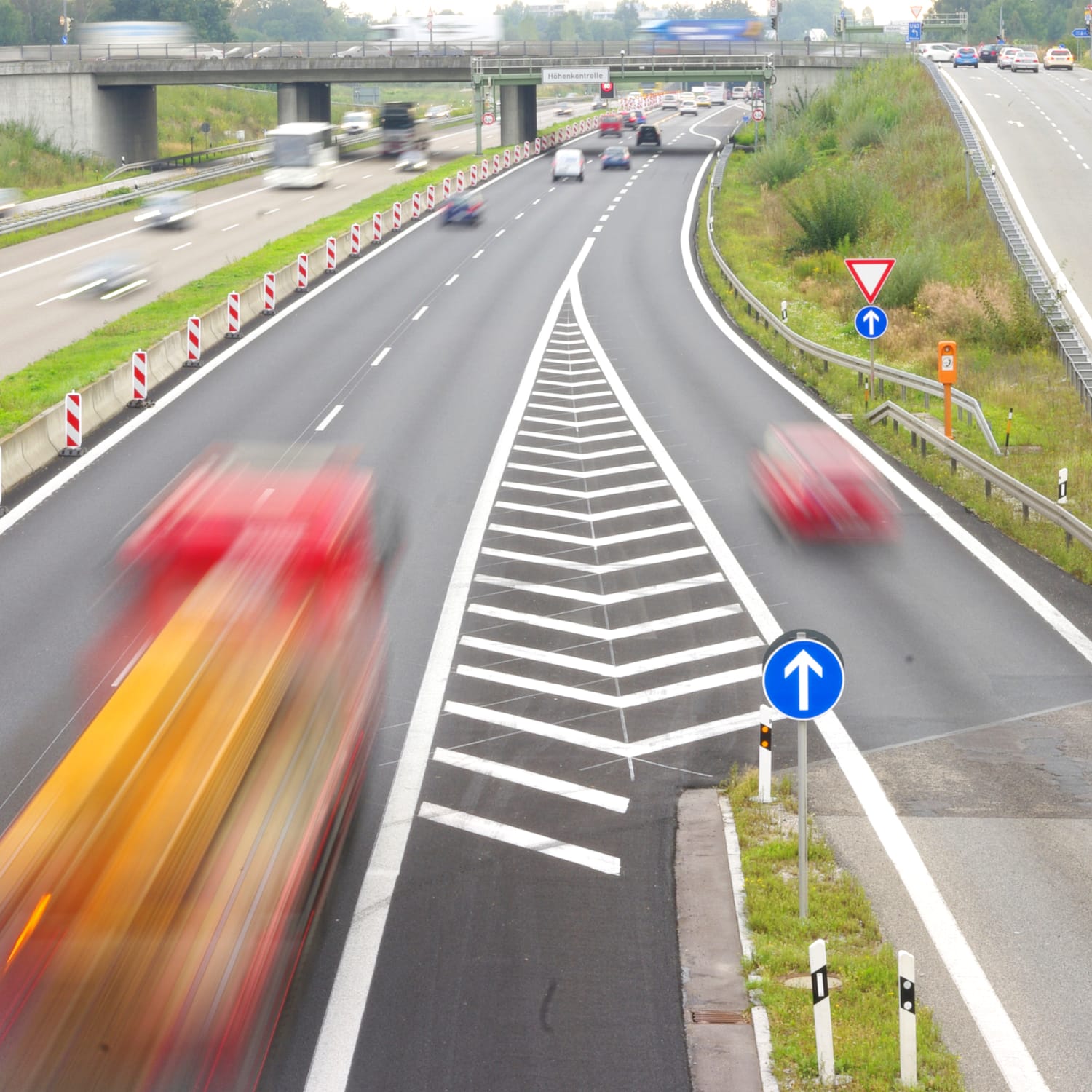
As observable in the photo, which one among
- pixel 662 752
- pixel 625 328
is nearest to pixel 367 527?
pixel 662 752

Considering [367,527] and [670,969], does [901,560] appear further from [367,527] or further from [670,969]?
[670,969]

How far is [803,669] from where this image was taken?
9.36m

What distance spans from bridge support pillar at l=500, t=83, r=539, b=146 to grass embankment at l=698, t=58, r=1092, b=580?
74.7ft

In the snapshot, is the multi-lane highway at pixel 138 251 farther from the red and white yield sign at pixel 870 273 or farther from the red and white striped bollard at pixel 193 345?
the red and white yield sign at pixel 870 273

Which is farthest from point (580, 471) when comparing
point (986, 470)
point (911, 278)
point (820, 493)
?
point (911, 278)

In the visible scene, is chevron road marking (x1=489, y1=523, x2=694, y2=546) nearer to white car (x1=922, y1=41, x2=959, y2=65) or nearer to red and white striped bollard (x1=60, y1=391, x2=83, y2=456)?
red and white striped bollard (x1=60, y1=391, x2=83, y2=456)

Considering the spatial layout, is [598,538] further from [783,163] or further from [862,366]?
[783,163]

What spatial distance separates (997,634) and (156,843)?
10.7 m

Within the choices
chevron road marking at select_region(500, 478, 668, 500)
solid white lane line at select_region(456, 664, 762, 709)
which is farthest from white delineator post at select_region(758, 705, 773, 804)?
chevron road marking at select_region(500, 478, 668, 500)

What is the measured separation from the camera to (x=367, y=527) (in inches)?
552

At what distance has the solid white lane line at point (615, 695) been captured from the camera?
46.0ft

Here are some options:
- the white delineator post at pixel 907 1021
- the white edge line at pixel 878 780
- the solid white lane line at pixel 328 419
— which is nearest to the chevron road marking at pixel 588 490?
the white edge line at pixel 878 780

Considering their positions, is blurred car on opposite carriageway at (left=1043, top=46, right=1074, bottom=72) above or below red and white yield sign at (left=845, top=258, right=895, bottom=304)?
above

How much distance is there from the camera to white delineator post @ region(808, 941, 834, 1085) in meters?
7.73
